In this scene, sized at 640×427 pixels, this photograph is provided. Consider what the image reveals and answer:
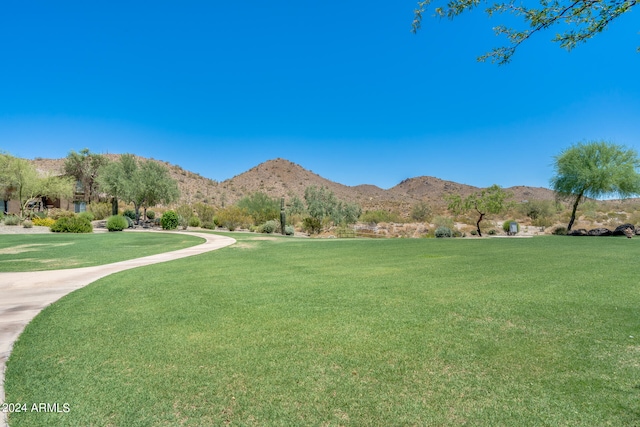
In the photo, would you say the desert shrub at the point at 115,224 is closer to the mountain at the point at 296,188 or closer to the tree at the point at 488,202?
the tree at the point at 488,202

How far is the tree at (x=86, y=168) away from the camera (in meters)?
48.3

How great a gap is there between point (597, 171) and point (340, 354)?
28.9m

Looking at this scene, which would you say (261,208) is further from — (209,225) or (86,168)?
(86,168)

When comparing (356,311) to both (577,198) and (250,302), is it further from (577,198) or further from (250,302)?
(577,198)

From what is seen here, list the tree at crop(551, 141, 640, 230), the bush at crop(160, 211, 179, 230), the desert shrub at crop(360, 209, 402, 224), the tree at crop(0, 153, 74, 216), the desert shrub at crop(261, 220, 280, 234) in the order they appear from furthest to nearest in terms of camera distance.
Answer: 1. the desert shrub at crop(360, 209, 402, 224)
2. the tree at crop(0, 153, 74, 216)
3. the bush at crop(160, 211, 179, 230)
4. the desert shrub at crop(261, 220, 280, 234)
5. the tree at crop(551, 141, 640, 230)

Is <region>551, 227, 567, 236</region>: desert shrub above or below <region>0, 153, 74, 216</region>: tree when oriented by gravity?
below

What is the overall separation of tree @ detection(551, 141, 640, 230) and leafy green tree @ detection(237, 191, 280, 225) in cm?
2579

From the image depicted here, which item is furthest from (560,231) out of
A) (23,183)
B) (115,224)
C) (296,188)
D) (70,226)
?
(296,188)

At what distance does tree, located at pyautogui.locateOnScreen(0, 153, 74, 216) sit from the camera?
35.2 m

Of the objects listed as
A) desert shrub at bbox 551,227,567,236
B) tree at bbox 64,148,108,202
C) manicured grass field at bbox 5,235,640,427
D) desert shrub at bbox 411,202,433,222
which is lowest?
manicured grass field at bbox 5,235,640,427

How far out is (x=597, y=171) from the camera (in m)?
25.1

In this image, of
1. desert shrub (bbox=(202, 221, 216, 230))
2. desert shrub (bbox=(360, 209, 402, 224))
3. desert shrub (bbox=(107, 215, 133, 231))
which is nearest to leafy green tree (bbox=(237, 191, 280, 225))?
desert shrub (bbox=(202, 221, 216, 230))

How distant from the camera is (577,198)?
26.5 meters

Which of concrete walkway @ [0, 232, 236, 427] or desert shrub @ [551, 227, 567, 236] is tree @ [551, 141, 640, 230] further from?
concrete walkway @ [0, 232, 236, 427]
